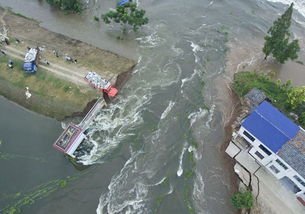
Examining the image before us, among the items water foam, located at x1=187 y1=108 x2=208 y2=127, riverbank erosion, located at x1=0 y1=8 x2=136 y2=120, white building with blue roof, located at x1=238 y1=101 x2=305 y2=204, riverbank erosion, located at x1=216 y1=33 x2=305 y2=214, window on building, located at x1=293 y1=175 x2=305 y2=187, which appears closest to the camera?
window on building, located at x1=293 y1=175 x2=305 y2=187

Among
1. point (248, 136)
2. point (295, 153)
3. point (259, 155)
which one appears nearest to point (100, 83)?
point (248, 136)

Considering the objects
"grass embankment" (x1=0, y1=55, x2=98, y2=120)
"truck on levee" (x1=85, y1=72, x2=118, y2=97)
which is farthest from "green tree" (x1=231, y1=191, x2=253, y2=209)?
"grass embankment" (x1=0, y1=55, x2=98, y2=120)

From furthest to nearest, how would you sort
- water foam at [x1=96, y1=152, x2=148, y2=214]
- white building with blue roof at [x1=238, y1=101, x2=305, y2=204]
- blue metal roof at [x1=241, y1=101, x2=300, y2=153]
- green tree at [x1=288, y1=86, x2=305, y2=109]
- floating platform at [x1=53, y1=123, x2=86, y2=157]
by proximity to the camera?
1. green tree at [x1=288, y1=86, x2=305, y2=109]
2. floating platform at [x1=53, y1=123, x2=86, y2=157]
3. water foam at [x1=96, y1=152, x2=148, y2=214]
4. blue metal roof at [x1=241, y1=101, x2=300, y2=153]
5. white building with blue roof at [x1=238, y1=101, x2=305, y2=204]

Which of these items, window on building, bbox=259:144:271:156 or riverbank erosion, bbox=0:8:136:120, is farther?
riverbank erosion, bbox=0:8:136:120

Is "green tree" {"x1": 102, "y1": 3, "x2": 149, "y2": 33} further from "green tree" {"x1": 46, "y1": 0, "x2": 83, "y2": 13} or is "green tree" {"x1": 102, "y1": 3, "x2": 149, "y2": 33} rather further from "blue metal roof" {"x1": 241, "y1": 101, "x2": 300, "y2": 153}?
"blue metal roof" {"x1": 241, "y1": 101, "x2": 300, "y2": 153}

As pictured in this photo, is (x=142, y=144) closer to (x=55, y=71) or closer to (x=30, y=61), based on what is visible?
(x=55, y=71)
